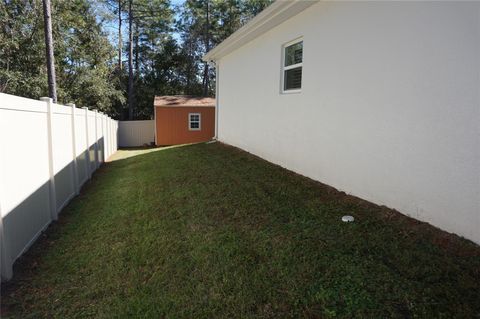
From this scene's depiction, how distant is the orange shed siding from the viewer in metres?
18.7

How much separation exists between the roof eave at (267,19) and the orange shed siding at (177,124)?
9.29 m

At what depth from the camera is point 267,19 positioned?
21.4ft

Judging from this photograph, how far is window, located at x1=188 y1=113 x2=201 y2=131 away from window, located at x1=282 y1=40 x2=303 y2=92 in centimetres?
1275

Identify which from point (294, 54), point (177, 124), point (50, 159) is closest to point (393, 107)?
point (294, 54)

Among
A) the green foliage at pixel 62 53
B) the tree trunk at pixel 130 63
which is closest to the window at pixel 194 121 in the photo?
the green foliage at pixel 62 53

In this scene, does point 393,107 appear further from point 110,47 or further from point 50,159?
point 110,47

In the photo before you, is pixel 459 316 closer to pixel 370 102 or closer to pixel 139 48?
pixel 370 102

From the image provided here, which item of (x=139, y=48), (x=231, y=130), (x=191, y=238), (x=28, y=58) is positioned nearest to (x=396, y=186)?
(x=191, y=238)

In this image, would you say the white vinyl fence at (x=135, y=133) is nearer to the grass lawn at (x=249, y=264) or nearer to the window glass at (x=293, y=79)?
the window glass at (x=293, y=79)

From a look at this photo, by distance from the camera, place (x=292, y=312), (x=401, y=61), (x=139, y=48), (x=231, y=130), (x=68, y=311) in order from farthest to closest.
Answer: (x=139, y=48) → (x=231, y=130) → (x=401, y=61) → (x=68, y=311) → (x=292, y=312)

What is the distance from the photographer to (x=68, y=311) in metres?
2.65

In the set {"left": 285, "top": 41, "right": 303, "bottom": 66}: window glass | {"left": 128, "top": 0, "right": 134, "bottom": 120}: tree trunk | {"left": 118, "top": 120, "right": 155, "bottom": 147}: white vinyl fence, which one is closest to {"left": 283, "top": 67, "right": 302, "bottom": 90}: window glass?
{"left": 285, "top": 41, "right": 303, "bottom": 66}: window glass

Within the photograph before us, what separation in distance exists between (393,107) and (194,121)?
1600 centimetres

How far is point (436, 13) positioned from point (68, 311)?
4459mm
